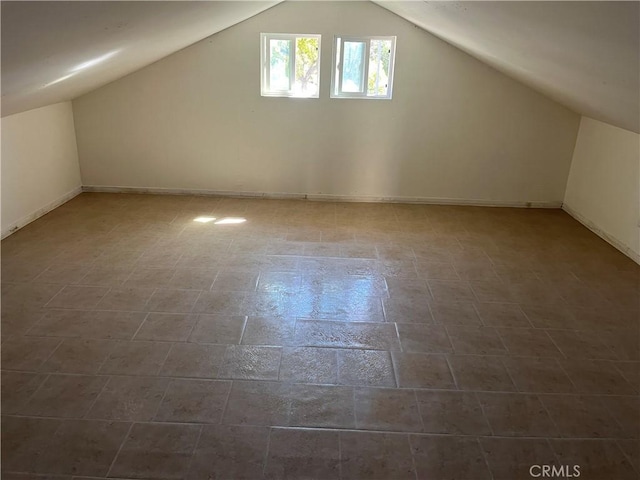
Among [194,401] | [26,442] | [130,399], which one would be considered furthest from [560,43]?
[26,442]

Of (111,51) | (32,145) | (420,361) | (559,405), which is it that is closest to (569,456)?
(559,405)

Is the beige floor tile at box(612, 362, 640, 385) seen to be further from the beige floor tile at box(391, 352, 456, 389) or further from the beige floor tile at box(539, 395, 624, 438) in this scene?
the beige floor tile at box(391, 352, 456, 389)

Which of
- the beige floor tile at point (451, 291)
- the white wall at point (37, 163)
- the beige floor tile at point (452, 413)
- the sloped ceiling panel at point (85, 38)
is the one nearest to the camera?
the sloped ceiling panel at point (85, 38)

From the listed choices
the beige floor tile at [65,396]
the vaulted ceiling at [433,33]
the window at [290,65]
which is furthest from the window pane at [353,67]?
the beige floor tile at [65,396]

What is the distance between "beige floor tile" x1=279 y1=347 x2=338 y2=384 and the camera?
255 centimetres

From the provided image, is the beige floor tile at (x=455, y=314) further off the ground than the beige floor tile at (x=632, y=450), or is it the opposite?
the beige floor tile at (x=455, y=314)

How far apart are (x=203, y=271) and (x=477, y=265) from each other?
2.21m

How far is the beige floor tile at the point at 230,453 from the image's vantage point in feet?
6.45

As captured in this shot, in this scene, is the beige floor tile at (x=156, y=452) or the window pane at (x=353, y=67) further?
the window pane at (x=353, y=67)

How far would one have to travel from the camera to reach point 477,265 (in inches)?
158

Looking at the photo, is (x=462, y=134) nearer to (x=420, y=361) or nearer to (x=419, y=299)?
(x=419, y=299)

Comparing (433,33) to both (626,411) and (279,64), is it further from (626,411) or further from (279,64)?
(626,411)

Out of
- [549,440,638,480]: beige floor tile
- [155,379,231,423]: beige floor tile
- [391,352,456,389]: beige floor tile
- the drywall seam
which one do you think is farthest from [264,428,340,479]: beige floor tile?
the drywall seam

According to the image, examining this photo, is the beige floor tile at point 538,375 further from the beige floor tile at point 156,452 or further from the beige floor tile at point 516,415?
the beige floor tile at point 156,452
